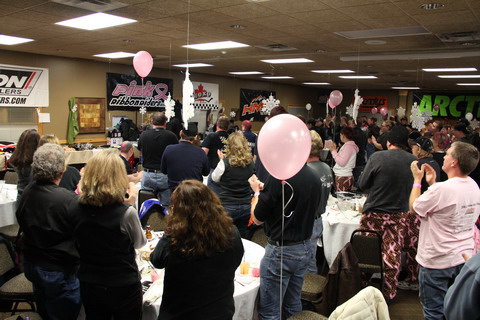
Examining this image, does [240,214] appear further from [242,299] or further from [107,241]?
[107,241]

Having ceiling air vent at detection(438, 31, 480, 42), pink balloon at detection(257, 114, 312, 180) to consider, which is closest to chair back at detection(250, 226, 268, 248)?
pink balloon at detection(257, 114, 312, 180)

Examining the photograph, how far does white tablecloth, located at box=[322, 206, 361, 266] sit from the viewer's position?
3.99 metres

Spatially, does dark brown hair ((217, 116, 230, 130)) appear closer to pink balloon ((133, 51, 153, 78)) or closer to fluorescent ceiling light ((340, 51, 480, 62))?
pink balloon ((133, 51, 153, 78))

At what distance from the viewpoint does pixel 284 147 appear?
2244 millimetres

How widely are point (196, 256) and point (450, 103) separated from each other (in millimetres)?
20068

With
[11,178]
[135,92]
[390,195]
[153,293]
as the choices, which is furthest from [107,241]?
[135,92]

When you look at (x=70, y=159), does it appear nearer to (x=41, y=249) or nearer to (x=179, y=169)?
(x=179, y=169)

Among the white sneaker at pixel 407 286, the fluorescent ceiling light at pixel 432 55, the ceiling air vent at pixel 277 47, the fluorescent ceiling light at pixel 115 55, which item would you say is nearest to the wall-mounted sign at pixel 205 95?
the fluorescent ceiling light at pixel 115 55

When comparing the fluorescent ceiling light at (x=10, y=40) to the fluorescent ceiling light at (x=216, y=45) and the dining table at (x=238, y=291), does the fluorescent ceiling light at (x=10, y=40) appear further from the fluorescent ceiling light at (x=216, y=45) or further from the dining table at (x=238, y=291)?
the dining table at (x=238, y=291)

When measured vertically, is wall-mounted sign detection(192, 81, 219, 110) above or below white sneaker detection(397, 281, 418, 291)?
above

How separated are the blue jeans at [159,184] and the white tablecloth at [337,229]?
2066 mm

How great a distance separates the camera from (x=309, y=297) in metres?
2.99

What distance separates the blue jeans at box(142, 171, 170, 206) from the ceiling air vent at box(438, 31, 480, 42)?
14.8 feet

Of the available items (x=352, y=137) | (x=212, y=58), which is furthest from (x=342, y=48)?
(x=212, y=58)
